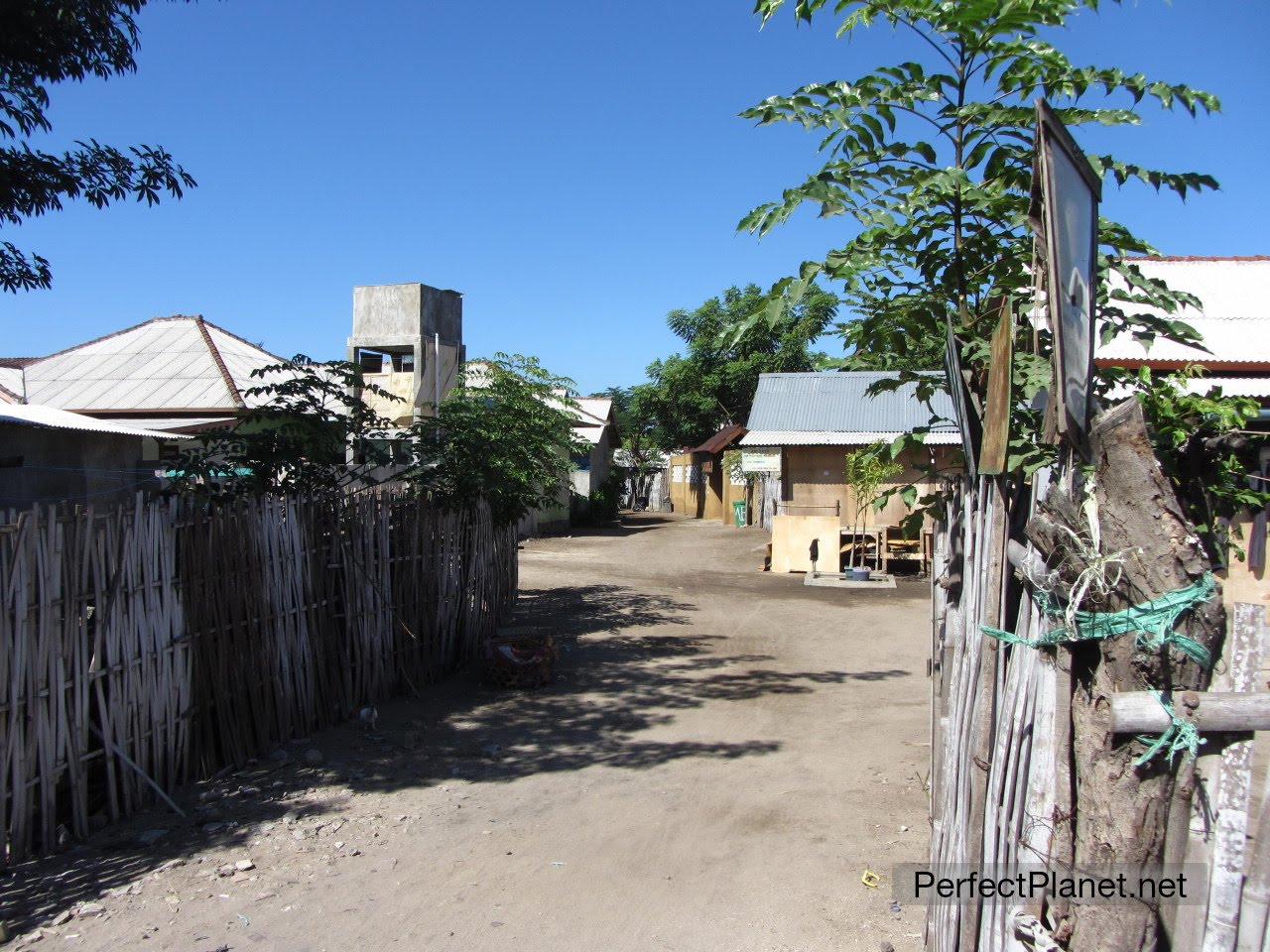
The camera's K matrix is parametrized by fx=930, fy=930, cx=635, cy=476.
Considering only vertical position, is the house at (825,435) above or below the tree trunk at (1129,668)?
above

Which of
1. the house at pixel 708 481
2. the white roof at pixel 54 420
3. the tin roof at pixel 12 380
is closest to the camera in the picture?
the white roof at pixel 54 420

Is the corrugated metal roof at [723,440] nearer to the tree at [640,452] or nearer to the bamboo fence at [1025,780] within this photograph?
the tree at [640,452]

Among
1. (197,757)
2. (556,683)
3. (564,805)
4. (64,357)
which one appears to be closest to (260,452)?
(197,757)

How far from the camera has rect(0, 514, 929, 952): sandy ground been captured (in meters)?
4.00

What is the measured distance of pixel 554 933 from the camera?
3969mm

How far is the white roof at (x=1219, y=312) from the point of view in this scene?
1036 centimetres

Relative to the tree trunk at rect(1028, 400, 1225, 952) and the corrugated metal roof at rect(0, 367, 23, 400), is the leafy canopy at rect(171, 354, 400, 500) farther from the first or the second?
the corrugated metal roof at rect(0, 367, 23, 400)

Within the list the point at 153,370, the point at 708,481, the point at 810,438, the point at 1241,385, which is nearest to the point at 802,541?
the point at 810,438

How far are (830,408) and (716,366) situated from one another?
13.6m

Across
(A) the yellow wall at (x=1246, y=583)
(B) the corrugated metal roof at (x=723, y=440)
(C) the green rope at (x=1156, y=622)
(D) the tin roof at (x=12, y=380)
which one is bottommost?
(A) the yellow wall at (x=1246, y=583)

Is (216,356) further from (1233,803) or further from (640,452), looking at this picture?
(640,452)

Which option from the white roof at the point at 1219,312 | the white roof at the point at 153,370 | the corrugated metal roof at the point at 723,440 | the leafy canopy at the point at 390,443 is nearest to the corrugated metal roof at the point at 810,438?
the white roof at the point at 1219,312

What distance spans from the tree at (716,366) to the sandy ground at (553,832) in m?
25.0

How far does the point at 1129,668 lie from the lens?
2.44 m
